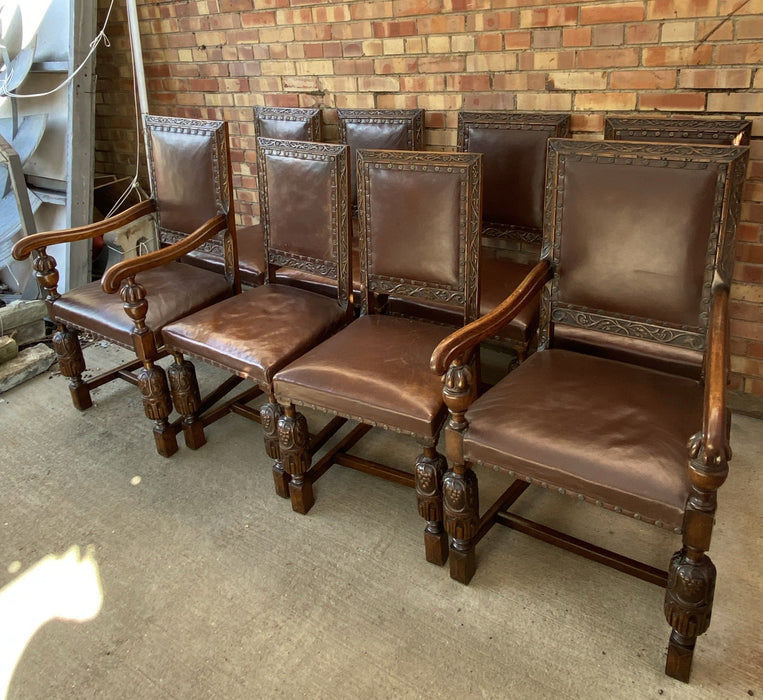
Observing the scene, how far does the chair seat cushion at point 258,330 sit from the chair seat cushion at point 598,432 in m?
0.70

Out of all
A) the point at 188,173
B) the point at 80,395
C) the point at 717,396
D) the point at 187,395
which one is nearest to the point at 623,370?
the point at 717,396

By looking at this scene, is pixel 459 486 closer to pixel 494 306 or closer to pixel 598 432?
pixel 598 432

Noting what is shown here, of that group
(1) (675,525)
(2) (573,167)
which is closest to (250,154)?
(2) (573,167)

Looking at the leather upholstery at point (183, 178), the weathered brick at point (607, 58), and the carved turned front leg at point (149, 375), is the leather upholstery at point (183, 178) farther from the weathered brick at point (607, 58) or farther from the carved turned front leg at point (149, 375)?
the weathered brick at point (607, 58)

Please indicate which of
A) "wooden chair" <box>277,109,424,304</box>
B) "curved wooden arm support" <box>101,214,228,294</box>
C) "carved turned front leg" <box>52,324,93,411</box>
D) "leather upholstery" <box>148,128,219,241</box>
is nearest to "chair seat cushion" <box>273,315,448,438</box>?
"wooden chair" <box>277,109,424,304</box>

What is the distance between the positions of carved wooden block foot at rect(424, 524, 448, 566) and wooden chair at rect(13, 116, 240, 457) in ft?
3.56

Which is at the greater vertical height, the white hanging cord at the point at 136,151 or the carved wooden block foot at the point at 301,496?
the white hanging cord at the point at 136,151

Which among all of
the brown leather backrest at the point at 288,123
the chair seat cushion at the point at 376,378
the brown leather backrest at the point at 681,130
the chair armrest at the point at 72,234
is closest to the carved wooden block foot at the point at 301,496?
the chair seat cushion at the point at 376,378

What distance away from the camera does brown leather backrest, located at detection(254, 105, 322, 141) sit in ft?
9.81

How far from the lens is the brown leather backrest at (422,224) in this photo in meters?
1.91

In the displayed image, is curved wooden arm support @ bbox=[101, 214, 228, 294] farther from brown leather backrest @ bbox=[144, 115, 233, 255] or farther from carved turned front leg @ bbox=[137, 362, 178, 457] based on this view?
carved turned front leg @ bbox=[137, 362, 178, 457]

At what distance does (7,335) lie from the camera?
10.6 feet

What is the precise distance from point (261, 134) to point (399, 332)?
163 cm

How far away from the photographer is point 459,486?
→ 1655mm
